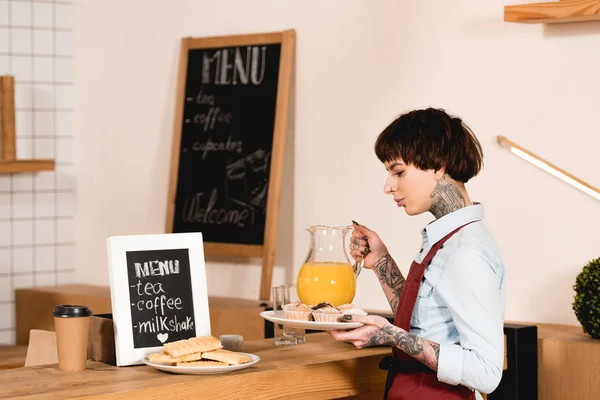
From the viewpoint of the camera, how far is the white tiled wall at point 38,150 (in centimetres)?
462

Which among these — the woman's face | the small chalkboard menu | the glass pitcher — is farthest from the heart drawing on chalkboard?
the woman's face

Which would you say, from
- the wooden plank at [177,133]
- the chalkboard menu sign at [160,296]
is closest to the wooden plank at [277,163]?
the wooden plank at [177,133]

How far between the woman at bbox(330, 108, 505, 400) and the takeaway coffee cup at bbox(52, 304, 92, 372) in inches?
21.5

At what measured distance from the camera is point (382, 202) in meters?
3.79

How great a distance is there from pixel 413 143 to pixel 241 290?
2.24 metres

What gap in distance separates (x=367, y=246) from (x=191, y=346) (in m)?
0.56

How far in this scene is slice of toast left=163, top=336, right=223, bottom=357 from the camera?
212 centimetres

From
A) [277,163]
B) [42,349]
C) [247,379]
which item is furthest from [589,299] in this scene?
[42,349]

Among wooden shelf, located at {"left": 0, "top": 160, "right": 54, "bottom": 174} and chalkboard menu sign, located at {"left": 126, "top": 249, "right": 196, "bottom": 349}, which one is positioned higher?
wooden shelf, located at {"left": 0, "top": 160, "right": 54, "bottom": 174}

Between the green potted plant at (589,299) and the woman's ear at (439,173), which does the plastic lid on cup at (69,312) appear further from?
the green potted plant at (589,299)

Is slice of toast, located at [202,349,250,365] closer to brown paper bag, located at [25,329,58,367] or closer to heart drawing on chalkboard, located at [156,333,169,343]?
heart drawing on chalkboard, located at [156,333,169,343]

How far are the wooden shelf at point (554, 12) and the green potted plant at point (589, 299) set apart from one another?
777 mm

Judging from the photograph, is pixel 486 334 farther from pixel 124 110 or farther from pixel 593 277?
pixel 124 110

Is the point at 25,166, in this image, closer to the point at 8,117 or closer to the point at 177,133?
the point at 8,117
